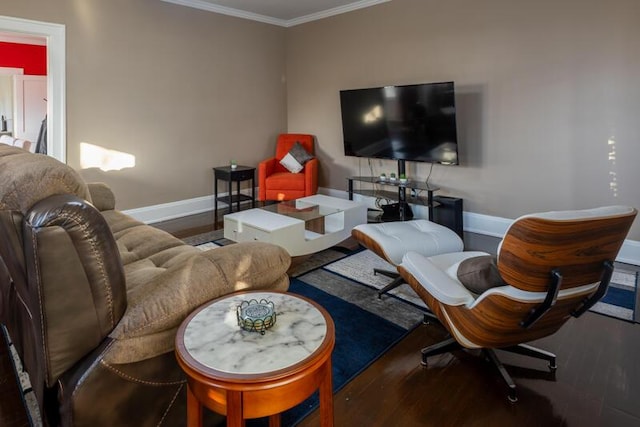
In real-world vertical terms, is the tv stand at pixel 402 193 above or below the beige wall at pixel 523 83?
below

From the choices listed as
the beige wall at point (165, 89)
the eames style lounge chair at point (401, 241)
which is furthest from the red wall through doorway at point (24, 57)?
the eames style lounge chair at point (401, 241)

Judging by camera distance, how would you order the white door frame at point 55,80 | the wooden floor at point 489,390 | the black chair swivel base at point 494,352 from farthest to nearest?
the white door frame at point 55,80
the black chair swivel base at point 494,352
the wooden floor at point 489,390

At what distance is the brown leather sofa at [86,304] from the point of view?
116 centimetres

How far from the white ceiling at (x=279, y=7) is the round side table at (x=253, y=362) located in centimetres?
468

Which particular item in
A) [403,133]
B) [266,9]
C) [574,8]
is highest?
[266,9]

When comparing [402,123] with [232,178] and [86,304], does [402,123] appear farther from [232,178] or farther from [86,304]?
[86,304]

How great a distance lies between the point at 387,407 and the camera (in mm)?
1822

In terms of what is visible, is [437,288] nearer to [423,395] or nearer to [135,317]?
[423,395]

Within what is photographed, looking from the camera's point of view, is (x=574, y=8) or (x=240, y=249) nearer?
(x=240, y=249)

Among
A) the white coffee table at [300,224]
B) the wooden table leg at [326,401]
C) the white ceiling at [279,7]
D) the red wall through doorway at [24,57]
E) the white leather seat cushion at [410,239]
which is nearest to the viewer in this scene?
the wooden table leg at [326,401]

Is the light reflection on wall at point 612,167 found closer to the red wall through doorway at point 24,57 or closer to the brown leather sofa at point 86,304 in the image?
the brown leather sofa at point 86,304

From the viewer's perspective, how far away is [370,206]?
5.50 m

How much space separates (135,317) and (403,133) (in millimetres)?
3856

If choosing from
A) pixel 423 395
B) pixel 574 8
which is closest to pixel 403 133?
pixel 574 8
